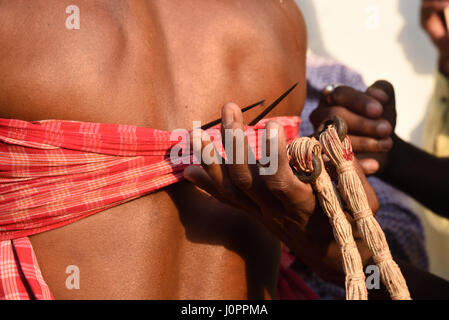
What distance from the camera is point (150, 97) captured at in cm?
103

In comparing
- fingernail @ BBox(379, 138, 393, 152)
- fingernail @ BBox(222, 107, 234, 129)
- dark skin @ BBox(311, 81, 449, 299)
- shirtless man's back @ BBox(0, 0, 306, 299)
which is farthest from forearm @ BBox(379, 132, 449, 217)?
fingernail @ BBox(222, 107, 234, 129)

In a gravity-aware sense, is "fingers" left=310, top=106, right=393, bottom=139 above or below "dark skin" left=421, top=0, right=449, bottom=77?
below

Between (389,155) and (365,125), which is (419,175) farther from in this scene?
(365,125)

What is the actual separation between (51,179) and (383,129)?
920 mm

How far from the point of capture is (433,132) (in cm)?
240

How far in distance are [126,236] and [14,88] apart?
0.35 metres

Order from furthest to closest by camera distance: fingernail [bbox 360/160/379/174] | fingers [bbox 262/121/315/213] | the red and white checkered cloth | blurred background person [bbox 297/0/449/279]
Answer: blurred background person [bbox 297/0/449/279] < fingernail [bbox 360/160/379/174] < the red and white checkered cloth < fingers [bbox 262/121/315/213]

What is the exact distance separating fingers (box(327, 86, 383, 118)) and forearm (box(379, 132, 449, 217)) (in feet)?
1.22

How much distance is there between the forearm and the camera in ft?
5.72

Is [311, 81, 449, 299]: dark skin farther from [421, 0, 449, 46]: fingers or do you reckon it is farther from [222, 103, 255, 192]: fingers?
[421, 0, 449, 46]: fingers

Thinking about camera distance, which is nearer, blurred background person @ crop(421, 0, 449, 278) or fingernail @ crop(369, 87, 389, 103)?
fingernail @ crop(369, 87, 389, 103)

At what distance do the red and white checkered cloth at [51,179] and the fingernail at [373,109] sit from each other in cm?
70

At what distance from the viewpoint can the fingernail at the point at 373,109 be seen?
4.59 feet

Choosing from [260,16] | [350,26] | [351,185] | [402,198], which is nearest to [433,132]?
[402,198]
